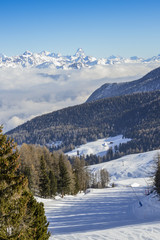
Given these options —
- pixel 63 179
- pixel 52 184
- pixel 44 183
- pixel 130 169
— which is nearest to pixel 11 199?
pixel 44 183

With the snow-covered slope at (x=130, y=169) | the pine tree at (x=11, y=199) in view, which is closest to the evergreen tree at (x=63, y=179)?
the pine tree at (x=11, y=199)

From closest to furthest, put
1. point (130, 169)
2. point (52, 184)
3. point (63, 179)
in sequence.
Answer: point (52, 184) → point (63, 179) → point (130, 169)

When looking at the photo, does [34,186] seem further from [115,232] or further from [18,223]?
[18,223]

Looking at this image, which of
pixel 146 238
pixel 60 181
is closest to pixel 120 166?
pixel 60 181

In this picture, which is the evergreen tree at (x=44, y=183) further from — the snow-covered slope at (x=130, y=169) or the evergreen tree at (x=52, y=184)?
the snow-covered slope at (x=130, y=169)

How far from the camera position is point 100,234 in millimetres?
23594

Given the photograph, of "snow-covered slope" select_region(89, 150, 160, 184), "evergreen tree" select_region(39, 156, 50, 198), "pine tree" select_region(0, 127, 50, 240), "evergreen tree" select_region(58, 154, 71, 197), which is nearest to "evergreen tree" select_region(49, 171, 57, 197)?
"evergreen tree" select_region(39, 156, 50, 198)

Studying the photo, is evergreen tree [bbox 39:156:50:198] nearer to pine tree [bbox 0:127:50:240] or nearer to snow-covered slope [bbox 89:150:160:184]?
pine tree [bbox 0:127:50:240]

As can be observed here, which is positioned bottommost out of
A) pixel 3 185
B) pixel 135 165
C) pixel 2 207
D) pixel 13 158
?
pixel 135 165

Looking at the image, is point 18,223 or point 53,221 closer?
point 18,223

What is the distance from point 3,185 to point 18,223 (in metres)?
2.37

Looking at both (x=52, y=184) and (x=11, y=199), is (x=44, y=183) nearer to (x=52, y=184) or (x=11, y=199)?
(x=52, y=184)

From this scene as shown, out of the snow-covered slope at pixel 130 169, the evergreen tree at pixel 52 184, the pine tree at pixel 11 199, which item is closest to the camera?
the pine tree at pixel 11 199

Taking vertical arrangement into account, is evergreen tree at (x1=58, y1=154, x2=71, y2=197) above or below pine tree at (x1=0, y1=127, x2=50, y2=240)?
below
